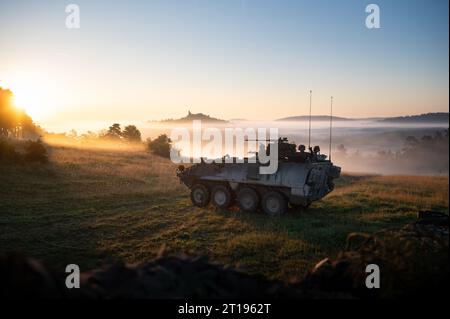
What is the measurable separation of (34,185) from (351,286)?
17620mm

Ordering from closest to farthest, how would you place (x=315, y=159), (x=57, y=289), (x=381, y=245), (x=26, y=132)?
1. (x=57, y=289)
2. (x=381, y=245)
3. (x=315, y=159)
4. (x=26, y=132)

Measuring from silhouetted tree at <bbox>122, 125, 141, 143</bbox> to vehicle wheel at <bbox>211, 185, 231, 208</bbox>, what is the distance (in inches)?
2098

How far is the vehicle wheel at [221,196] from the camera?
13.7m

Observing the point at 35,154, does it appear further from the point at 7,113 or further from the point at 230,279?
the point at 7,113

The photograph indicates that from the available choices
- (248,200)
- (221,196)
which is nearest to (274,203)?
(248,200)

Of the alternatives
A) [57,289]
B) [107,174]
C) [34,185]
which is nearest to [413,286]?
[57,289]

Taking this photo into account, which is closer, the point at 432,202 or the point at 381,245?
the point at 381,245

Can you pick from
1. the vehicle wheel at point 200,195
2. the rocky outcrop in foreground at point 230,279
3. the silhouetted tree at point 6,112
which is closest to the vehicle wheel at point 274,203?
the vehicle wheel at point 200,195

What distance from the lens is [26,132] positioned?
64312 millimetres

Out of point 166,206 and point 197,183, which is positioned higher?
point 197,183

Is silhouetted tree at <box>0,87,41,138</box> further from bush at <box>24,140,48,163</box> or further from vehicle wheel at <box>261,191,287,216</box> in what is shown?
vehicle wheel at <box>261,191,287,216</box>

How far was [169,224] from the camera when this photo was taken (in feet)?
38.3

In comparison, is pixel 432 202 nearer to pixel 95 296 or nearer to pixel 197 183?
pixel 197 183
